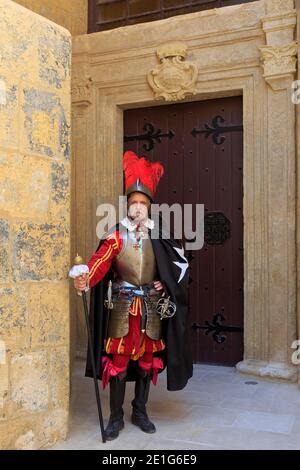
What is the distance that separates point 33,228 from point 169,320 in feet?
3.47

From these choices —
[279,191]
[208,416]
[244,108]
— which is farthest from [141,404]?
[244,108]

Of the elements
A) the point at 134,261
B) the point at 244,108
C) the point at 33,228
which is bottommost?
the point at 134,261

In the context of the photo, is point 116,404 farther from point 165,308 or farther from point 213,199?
point 213,199

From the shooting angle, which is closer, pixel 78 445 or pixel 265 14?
pixel 78 445

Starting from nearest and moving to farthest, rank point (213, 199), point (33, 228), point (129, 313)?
1. point (33, 228)
2. point (129, 313)
3. point (213, 199)

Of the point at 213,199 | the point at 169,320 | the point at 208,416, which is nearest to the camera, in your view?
the point at 169,320

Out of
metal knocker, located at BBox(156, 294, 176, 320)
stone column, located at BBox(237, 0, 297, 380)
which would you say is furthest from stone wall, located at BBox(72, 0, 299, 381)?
metal knocker, located at BBox(156, 294, 176, 320)

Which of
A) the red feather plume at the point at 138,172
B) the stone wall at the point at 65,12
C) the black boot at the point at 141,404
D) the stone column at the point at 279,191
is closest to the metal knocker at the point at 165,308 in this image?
the black boot at the point at 141,404

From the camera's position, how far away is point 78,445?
3.15 meters

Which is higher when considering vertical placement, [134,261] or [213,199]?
[213,199]

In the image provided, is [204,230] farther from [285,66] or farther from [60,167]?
[60,167]

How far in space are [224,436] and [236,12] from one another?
359 centimetres

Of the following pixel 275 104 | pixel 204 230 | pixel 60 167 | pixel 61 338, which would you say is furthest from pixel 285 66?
pixel 61 338

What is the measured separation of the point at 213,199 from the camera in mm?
5129
